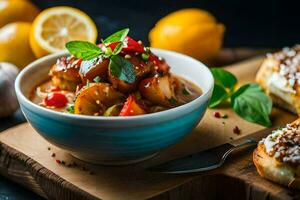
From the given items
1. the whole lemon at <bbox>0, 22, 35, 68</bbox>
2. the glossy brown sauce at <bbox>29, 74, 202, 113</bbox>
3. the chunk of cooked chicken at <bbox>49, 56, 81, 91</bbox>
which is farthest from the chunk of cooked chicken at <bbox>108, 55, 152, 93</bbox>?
the whole lemon at <bbox>0, 22, 35, 68</bbox>

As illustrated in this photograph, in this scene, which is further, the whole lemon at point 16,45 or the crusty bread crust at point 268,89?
the whole lemon at point 16,45

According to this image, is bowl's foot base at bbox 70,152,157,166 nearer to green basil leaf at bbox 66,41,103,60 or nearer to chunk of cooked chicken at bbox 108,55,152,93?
chunk of cooked chicken at bbox 108,55,152,93

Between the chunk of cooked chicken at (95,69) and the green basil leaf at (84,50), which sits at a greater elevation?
the green basil leaf at (84,50)

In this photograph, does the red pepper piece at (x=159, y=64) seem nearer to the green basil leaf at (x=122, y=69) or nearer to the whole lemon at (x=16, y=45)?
the green basil leaf at (x=122, y=69)

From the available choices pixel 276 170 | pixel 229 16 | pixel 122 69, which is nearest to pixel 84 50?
pixel 122 69

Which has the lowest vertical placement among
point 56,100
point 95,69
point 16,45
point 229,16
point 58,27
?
point 229,16

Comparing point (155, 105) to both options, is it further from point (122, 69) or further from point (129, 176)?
point (129, 176)

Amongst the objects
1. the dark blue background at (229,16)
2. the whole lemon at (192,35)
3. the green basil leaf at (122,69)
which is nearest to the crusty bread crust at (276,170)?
the green basil leaf at (122,69)
